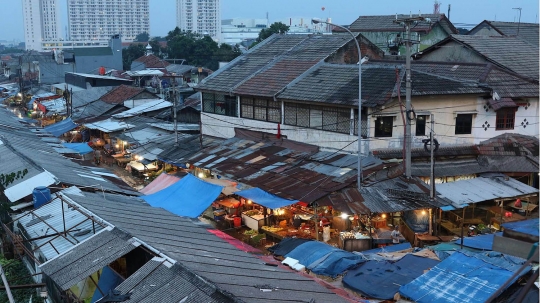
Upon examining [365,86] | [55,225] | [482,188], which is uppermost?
[365,86]

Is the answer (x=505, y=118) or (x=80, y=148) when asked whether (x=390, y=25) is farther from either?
(x=80, y=148)

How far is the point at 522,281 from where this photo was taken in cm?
1186

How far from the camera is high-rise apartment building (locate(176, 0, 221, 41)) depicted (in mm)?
185250

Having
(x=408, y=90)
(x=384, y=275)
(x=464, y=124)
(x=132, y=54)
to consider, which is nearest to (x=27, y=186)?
(x=384, y=275)

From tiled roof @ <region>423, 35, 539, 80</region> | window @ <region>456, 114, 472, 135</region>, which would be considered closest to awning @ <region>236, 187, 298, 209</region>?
window @ <region>456, 114, 472, 135</region>

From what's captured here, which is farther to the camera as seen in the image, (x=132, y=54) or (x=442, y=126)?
(x=132, y=54)

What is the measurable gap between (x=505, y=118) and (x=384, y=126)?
5.76 metres

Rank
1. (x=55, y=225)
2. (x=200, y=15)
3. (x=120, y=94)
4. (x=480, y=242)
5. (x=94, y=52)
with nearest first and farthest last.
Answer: (x=55, y=225)
(x=480, y=242)
(x=120, y=94)
(x=94, y=52)
(x=200, y=15)

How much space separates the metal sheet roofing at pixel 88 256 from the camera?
1077 centimetres

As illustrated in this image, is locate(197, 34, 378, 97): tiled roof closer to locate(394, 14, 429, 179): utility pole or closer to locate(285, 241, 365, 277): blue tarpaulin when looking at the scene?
locate(394, 14, 429, 179): utility pole

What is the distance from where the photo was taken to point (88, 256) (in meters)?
11.6

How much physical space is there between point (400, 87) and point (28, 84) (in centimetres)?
6510

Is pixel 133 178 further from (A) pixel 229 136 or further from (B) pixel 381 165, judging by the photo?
(B) pixel 381 165

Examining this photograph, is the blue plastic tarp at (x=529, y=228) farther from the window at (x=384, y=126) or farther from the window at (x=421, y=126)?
the window at (x=421, y=126)
